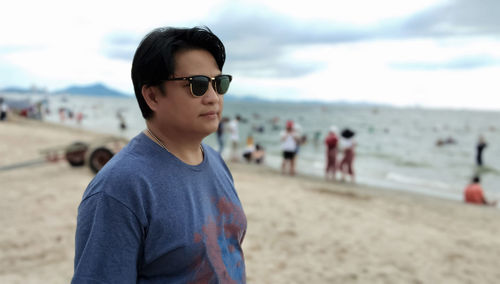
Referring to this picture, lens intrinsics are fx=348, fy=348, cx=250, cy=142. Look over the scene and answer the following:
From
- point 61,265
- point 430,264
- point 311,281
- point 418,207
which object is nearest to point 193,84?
point 311,281

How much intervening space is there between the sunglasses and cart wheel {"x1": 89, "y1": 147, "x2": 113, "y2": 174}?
787 centimetres

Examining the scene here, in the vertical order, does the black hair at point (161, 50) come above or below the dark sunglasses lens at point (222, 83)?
above

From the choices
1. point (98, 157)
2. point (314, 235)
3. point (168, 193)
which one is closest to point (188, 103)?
point (168, 193)

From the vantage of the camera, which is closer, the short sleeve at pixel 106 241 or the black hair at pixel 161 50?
the short sleeve at pixel 106 241

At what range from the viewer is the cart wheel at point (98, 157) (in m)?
8.48

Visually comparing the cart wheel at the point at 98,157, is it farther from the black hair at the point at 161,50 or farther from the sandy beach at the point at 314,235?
the black hair at the point at 161,50

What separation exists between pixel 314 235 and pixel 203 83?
5075 mm

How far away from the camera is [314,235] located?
19.2 feet

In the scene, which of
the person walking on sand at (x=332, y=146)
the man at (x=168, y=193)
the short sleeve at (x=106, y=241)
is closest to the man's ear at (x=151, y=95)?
the man at (x=168, y=193)

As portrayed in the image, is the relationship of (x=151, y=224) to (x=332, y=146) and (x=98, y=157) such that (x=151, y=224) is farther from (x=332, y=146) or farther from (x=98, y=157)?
(x=332, y=146)

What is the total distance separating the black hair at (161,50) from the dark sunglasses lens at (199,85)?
0.28 ft

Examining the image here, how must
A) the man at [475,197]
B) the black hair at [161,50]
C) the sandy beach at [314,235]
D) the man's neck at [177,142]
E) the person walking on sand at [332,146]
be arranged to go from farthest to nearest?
the person walking on sand at [332,146] → the man at [475,197] → the sandy beach at [314,235] → the man's neck at [177,142] → the black hair at [161,50]

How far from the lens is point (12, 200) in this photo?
655 cm

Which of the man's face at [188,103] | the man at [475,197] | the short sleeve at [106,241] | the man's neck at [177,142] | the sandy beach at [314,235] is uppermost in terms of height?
the man's face at [188,103]
